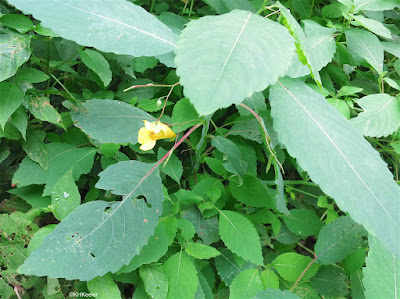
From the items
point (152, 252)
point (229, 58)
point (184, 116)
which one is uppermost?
point (229, 58)

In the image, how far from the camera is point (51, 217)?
1566 mm

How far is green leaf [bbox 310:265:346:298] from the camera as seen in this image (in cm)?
136

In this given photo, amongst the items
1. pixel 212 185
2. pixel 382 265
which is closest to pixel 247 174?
pixel 212 185

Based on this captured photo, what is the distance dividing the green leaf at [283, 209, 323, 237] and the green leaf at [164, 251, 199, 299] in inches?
21.5

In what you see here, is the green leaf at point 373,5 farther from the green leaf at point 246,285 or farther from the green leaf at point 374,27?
the green leaf at point 246,285

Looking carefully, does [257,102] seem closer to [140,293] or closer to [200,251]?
[200,251]

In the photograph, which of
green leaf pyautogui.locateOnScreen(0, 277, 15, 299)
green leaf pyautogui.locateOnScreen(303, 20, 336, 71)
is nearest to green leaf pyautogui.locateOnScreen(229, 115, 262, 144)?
green leaf pyautogui.locateOnScreen(303, 20, 336, 71)

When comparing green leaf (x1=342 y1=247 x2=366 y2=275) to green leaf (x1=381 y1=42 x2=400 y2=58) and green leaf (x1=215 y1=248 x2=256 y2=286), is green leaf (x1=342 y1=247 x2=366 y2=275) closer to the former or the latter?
green leaf (x1=215 y1=248 x2=256 y2=286)

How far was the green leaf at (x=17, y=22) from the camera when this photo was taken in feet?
4.02

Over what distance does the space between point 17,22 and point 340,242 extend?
1525 millimetres

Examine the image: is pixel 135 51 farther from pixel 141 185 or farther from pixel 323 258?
pixel 323 258

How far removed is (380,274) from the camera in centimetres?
112

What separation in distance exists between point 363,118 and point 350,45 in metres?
0.36

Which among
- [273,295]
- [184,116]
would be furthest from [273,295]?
[184,116]
